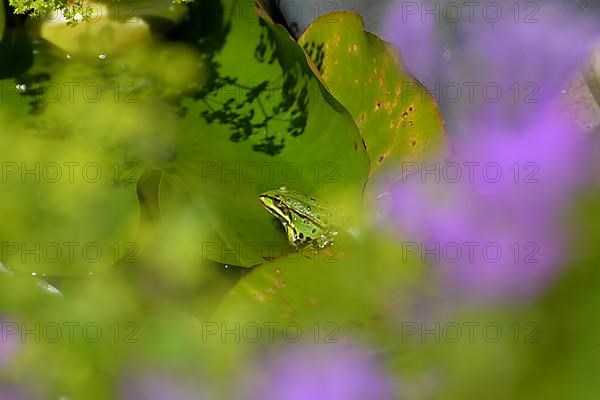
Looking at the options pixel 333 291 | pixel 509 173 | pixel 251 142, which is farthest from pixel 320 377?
pixel 251 142

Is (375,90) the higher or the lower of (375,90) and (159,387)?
the higher

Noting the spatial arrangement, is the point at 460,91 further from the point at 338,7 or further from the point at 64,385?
the point at 64,385

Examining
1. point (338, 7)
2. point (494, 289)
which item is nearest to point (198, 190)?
point (338, 7)

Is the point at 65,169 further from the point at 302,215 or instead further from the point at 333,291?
the point at 333,291

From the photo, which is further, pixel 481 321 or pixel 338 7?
pixel 338 7

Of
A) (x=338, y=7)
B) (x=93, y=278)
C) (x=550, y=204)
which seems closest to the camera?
(x=550, y=204)

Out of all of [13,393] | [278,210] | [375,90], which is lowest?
[13,393]
